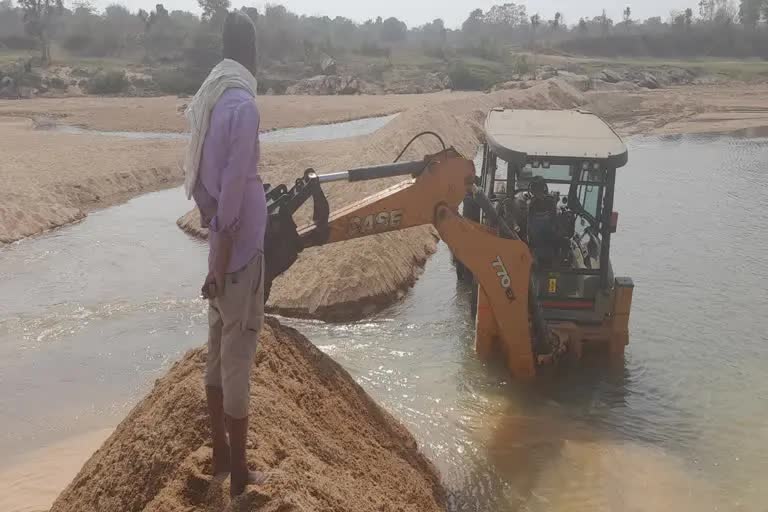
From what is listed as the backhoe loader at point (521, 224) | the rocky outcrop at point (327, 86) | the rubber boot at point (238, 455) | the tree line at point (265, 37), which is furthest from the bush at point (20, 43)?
the rubber boot at point (238, 455)

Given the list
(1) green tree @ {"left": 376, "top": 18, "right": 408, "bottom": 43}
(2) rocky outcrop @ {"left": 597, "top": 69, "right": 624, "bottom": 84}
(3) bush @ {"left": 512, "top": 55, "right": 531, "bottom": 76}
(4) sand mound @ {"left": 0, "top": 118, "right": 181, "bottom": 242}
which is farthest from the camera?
(1) green tree @ {"left": 376, "top": 18, "right": 408, "bottom": 43}

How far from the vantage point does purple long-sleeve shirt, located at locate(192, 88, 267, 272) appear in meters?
3.29

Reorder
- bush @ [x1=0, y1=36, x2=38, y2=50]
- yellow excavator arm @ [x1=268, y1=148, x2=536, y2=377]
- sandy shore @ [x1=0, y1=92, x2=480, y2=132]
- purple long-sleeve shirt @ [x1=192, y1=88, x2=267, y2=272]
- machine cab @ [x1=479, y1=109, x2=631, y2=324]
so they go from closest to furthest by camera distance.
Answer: purple long-sleeve shirt @ [x1=192, y1=88, x2=267, y2=272], yellow excavator arm @ [x1=268, y1=148, x2=536, y2=377], machine cab @ [x1=479, y1=109, x2=631, y2=324], sandy shore @ [x1=0, y1=92, x2=480, y2=132], bush @ [x1=0, y1=36, x2=38, y2=50]

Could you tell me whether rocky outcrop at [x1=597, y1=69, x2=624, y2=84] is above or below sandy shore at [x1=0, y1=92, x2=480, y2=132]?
above

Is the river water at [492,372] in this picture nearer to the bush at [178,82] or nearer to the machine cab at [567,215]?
the machine cab at [567,215]

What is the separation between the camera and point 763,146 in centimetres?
2955

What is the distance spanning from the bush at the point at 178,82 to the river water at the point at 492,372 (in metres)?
35.6

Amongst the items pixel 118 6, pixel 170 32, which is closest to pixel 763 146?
pixel 170 32

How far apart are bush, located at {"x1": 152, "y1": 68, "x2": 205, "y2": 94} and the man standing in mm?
45627

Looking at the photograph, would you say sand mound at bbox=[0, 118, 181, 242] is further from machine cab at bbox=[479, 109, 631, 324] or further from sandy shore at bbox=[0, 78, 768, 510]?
machine cab at bbox=[479, 109, 631, 324]

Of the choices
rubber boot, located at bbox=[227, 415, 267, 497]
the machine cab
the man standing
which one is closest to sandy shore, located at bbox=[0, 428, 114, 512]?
rubber boot, located at bbox=[227, 415, 267, 497]

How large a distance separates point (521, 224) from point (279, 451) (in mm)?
4507

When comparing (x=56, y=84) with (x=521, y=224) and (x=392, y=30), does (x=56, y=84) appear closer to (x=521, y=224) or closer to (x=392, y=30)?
(x=521, y=224)

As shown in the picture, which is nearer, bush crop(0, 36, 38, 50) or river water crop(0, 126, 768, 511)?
river water crop(0, 126, 768, 511)
